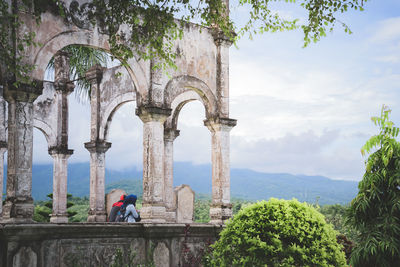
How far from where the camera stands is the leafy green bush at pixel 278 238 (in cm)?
626

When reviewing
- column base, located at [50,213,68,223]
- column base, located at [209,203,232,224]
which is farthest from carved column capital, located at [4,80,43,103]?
column base, located at [50,213,68,223]

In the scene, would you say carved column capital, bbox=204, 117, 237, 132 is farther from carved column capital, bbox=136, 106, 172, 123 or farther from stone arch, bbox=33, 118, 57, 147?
stone arch, bbox=33, 118, 57, 147

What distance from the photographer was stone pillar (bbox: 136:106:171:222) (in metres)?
10.6

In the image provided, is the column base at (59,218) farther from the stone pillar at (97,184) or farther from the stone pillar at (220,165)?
the stone pillar at (220,165)

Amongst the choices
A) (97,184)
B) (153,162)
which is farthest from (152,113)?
(97,184)

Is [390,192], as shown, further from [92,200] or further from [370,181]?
[92,200]

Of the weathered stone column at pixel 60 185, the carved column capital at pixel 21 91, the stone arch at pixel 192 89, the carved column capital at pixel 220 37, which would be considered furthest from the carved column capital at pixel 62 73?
the carved column capital at pixel 21 91

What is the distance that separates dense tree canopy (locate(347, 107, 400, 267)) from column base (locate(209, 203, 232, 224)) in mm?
3816

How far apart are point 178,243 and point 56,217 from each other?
7.08 meters

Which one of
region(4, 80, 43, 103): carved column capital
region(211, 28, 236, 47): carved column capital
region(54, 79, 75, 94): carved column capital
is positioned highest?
region(211, 28, 236, 47): carved column capital

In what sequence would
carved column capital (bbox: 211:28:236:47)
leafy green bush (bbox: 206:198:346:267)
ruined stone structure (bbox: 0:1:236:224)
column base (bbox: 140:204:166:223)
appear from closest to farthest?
leafy green bush (bbox: 206:198:346:267), ruined stone structure (bbox: 0:1:236:224), column base (bbox: 140:204:166:223), carved column capital (bbox: 211:28:236:47)

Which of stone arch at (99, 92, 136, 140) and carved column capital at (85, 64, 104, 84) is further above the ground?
carved column capital at (85, 64, 104, 84)

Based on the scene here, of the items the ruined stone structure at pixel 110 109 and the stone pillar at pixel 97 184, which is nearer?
the ruined stone structure at pixel 110 109

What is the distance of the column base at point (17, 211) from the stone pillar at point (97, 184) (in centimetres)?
614
